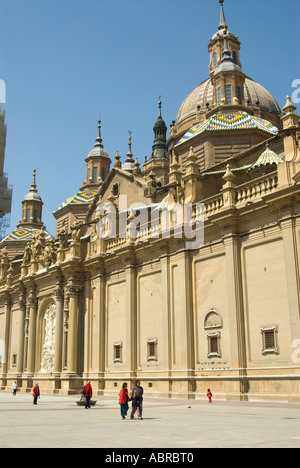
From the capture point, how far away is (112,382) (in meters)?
34.6

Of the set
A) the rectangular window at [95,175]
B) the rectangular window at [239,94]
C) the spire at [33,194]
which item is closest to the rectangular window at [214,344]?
the rectangular window at [239,94]

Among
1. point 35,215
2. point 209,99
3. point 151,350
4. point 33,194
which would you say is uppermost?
point 209,99

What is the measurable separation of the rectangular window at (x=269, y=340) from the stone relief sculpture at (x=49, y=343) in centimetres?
2271

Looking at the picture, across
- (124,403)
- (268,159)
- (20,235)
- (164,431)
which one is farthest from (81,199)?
(164,431)

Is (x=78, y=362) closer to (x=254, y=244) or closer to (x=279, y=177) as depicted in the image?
(x=254, y=244)

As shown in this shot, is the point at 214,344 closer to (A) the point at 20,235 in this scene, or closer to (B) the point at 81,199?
(B) the point at 81,199

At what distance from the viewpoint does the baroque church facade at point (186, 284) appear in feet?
79.0

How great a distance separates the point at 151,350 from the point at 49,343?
1443cm

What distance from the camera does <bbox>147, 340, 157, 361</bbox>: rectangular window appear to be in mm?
31578

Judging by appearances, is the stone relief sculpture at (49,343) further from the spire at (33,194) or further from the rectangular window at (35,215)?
the spire at (33,194)

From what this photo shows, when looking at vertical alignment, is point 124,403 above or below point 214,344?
below

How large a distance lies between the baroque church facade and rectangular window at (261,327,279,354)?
0.19 ft

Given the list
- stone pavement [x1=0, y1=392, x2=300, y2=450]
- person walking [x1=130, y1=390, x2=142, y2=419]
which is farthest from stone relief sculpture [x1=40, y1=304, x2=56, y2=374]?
person walking [x1=130, y1=390, x2=142, y2=419]

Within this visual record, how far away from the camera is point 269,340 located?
24.0 meters
